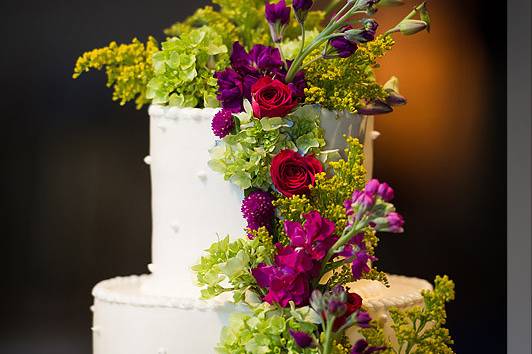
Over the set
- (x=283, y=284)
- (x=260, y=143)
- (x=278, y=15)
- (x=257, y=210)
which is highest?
(x=278, y=15)

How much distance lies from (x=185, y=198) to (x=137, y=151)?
141 centimetres

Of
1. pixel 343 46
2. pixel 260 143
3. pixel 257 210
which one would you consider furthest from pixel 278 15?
pixel 257 210

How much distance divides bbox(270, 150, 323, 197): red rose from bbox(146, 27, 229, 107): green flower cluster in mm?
238

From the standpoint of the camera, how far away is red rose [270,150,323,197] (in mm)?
1786

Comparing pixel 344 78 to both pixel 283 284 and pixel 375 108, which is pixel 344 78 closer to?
pixel 375 108

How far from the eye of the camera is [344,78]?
1.88 meters

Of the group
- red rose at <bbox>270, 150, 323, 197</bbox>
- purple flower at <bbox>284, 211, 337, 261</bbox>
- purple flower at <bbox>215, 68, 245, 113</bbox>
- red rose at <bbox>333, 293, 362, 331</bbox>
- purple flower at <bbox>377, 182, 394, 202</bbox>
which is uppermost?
purple flower at <bbox>215, 68, 245, 113</bbox>

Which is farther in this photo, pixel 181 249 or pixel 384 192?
pixel 181 249

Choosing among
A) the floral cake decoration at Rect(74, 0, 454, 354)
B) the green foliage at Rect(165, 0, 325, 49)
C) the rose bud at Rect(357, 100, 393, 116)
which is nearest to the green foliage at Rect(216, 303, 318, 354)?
the floral cake decoration at Rect(74, 0, 454, 354)

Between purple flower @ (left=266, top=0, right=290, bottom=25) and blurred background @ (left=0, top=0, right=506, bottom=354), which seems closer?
purple flower @ (left=266, top=0, right=290, bottom=25)

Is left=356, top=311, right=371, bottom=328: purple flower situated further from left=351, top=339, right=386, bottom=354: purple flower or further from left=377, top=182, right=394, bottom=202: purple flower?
left=377, top=182, right=394, bottom=202: purple flower

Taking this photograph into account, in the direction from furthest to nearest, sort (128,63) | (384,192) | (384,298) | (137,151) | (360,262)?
(137,151)
(128,63)
(384,298)
(360,262)
(384,192)
